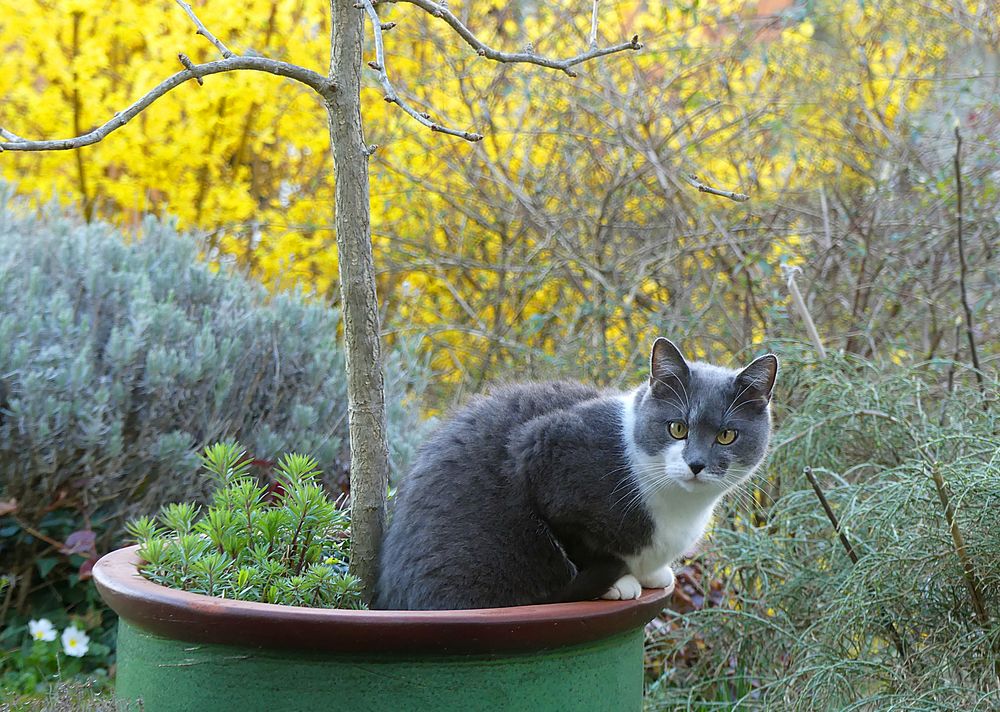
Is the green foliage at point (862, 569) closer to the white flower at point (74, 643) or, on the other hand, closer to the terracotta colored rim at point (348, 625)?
the terracotta colored rim at point (348, 625)

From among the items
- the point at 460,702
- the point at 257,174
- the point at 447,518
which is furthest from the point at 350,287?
the point at 257,174

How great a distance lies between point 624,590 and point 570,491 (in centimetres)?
18

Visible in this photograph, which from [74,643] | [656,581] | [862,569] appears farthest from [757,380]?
[74,643]

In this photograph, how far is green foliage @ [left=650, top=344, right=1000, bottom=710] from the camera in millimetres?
1852

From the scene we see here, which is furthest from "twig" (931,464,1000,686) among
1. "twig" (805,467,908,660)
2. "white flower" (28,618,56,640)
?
"white flower" (28,618,56,640)

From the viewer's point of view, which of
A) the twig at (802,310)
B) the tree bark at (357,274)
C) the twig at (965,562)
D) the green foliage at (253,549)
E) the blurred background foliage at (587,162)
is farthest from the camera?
the blurred background foliage at (587,162)

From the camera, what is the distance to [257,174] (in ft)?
16.3

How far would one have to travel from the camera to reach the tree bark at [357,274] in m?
1.57

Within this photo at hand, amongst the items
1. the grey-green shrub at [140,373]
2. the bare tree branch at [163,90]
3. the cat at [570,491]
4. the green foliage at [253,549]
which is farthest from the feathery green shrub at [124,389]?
the bare tree branch at [163,90]

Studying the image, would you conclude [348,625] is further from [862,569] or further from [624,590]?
[862,569]

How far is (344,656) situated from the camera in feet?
4.09

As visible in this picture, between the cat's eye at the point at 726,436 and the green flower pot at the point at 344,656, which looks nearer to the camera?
the green flower pot at the point at 344,656

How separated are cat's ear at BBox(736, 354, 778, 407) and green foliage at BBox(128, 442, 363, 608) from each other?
30.2 inches

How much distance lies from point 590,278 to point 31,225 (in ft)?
6.80
